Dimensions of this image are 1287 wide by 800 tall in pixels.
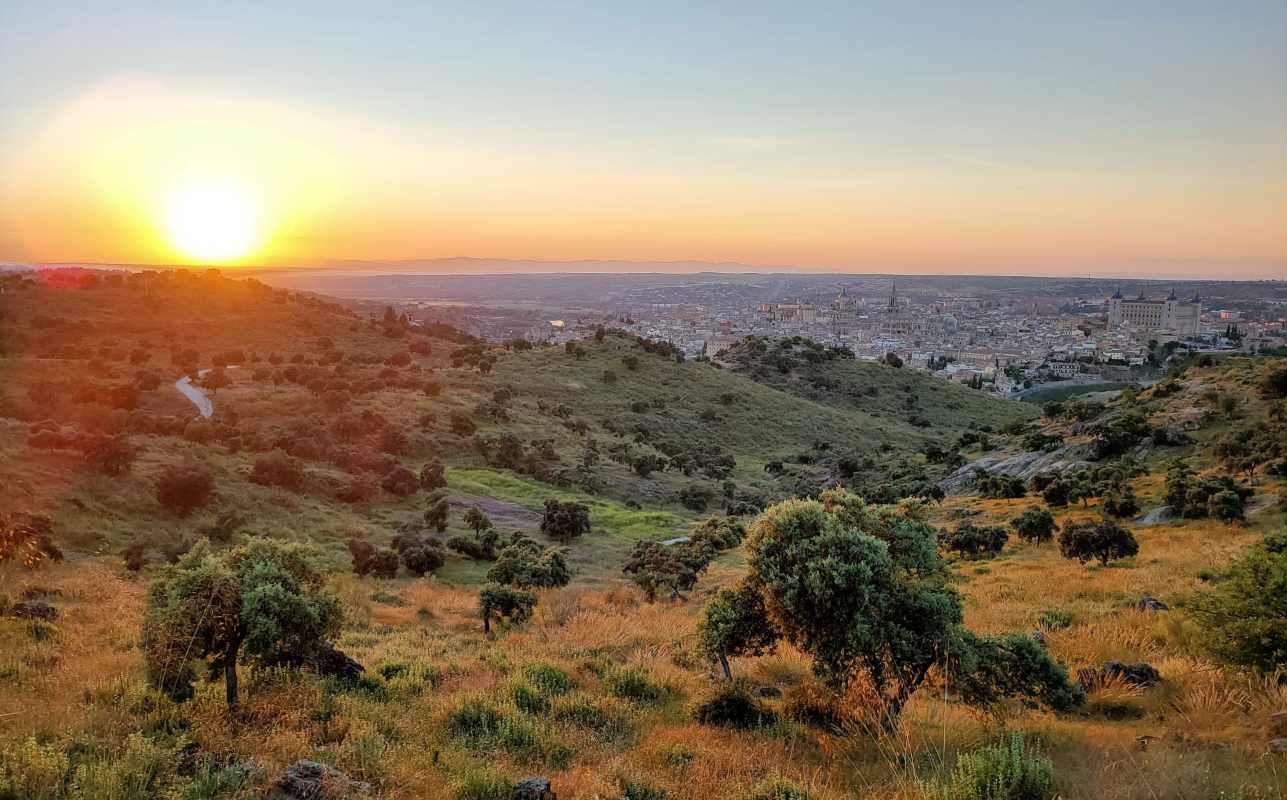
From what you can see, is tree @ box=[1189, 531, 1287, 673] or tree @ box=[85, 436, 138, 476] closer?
tree @ box=[1189, 531, 1287, 673]

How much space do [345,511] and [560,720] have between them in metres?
24.6

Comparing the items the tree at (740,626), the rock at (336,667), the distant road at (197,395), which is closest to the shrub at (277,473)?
the distant road at (197,395)

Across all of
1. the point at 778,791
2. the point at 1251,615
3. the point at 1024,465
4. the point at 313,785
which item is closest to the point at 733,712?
the point at 778,791

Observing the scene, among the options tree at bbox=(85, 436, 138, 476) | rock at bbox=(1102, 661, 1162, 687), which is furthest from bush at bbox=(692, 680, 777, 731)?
tree at bbox=(85, 436, 138, 476)

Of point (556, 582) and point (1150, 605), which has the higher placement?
point (1150, 605)

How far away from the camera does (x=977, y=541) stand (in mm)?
25781

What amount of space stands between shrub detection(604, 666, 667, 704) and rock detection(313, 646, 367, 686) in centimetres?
385

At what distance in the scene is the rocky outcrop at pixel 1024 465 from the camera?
39.2 m

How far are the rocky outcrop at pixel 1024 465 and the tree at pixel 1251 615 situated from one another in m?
33.4

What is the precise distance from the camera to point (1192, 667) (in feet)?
29.6

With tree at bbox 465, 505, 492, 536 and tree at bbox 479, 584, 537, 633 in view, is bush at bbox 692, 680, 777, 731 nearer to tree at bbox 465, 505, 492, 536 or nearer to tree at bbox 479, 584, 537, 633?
tree at bbox 479, 584, 537, 633

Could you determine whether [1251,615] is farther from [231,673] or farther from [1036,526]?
[1036,526]

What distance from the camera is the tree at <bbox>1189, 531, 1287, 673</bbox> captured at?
7.57m

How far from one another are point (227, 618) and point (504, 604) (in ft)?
27.8
